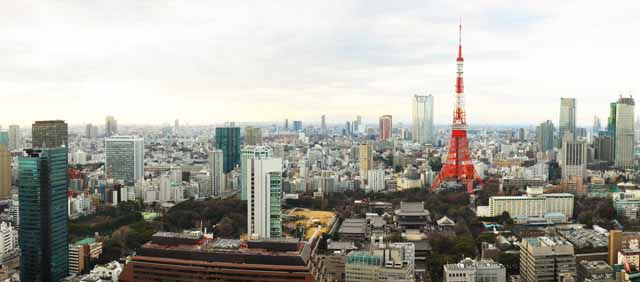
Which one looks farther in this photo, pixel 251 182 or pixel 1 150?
pixel 1 150

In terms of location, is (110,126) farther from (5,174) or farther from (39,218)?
(39,218)

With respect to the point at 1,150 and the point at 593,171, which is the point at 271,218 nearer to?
the point at 1,150

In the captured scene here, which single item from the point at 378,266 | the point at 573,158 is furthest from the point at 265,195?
the point at 573,158

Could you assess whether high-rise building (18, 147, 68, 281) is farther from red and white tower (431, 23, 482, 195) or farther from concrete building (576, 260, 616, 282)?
red and white tower (431, 23, 482, 195)

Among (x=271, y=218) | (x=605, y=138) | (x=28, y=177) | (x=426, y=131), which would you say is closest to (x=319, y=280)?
(x=271, y=218)

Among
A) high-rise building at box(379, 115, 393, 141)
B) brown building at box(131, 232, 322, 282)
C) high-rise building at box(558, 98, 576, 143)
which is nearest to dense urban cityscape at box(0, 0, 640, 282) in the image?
brown building at box(131, 232, 322, 282)

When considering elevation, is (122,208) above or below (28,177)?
below

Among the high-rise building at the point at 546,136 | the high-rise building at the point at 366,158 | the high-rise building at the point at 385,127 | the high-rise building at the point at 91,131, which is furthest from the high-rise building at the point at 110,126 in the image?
the high-rise building at the point at 546,136
